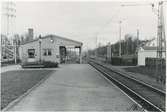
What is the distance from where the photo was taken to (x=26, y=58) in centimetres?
4403

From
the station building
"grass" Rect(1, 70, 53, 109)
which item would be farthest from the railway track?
the station building

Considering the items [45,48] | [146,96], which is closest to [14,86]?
[146,96]

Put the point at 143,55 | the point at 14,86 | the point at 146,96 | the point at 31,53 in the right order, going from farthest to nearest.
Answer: the point at 31,53, the point at 143,55, the point at 14,86, the point at 146,96

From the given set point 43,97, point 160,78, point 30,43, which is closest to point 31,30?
point 30,43

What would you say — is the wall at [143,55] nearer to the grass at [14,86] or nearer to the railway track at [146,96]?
the railway track at [146,96]

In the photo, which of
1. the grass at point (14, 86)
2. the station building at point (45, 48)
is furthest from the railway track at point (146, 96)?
the station building at point (45, 48)

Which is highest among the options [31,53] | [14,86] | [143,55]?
[31,53]

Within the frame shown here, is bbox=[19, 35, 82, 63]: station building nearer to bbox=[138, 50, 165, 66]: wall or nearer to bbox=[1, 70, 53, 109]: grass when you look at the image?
bbox=[138, 50, 165, 66]: wall

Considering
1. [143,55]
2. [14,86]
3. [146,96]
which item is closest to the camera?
[146,96]

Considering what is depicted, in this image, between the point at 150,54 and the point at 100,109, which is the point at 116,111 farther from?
the point at 150,54

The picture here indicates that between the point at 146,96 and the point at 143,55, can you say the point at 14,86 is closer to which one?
the point at 146,96

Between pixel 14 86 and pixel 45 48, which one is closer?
pixel 14 86

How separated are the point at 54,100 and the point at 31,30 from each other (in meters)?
50.4

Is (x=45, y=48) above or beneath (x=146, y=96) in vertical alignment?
A: above
